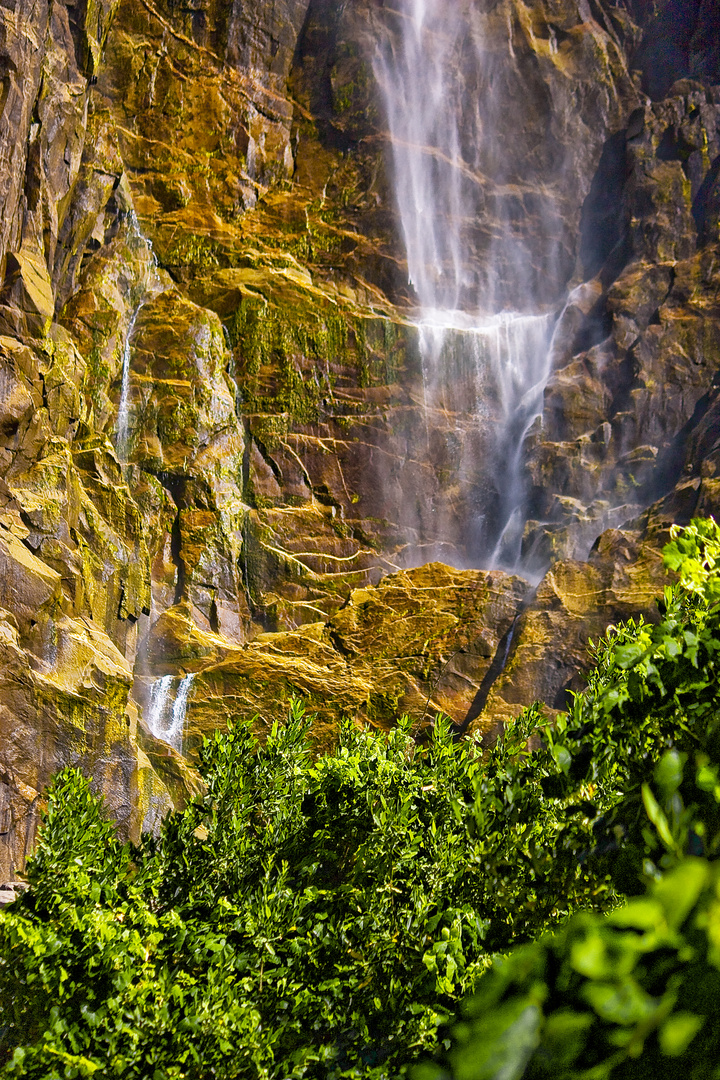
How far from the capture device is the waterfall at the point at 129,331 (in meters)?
23.0

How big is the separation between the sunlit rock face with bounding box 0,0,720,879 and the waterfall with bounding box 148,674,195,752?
0.25 feet

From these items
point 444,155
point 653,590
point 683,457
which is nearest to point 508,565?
point 683,457

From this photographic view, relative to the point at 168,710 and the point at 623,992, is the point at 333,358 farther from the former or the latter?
the point at 623,992

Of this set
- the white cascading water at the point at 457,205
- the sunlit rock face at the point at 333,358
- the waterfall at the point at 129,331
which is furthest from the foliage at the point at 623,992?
the white cascading water at the point at 457,205

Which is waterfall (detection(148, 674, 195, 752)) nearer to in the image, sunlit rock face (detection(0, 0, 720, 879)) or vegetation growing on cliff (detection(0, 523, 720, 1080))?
sunlit rock face (detection(0, 0, 720, 879))

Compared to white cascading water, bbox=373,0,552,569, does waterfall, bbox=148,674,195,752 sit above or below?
below

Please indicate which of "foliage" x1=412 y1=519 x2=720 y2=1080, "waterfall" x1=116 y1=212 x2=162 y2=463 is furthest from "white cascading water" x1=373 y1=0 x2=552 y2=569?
"foliage" x1=412 y1=519 x2=720 y2=1080

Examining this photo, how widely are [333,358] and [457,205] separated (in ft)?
36.8

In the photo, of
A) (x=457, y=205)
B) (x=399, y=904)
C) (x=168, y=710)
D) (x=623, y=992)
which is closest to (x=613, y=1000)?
(x=623, y=992)

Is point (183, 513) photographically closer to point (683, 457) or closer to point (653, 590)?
point (653, 590)

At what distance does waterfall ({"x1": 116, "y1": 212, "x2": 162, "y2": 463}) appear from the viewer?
2295 centimetres

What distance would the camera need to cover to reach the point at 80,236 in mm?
23562

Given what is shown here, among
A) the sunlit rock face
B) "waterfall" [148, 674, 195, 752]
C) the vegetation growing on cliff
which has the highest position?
the sunlit rock face

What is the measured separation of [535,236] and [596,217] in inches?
103
